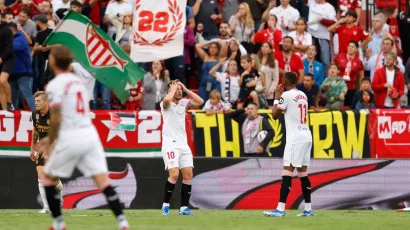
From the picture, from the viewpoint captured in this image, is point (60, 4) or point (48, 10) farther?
point (60, 4)

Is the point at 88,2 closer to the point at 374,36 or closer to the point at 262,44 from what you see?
the point at 262,44

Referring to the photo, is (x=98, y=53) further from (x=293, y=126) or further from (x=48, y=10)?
(x=293, y=126)

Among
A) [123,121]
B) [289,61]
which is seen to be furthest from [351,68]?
[123,121]

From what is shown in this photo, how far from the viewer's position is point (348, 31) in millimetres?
25891

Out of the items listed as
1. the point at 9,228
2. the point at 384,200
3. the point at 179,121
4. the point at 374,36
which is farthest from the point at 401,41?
the point at 9,228

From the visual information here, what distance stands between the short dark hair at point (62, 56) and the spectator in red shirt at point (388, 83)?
13257mm

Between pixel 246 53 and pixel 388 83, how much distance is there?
3.35 meters

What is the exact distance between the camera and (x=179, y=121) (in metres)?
17.5

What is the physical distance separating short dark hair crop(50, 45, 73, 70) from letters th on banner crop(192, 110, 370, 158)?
35.3 ft

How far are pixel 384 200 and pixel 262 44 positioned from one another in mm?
5103

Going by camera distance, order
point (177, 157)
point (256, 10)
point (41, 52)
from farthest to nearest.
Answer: point (256, 10)
point (41, 52)
point (177, 157)

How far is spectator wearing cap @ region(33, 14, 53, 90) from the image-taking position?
2309 cm

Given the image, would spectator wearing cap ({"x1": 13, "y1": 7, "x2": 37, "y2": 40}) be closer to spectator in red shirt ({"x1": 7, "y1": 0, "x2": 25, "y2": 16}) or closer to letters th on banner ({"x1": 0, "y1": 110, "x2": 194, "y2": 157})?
spectator in red shirt ({"x1": 7, "y1": 0, "x2": 25, "y2": 16})

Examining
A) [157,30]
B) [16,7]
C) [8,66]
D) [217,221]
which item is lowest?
[217,221]
